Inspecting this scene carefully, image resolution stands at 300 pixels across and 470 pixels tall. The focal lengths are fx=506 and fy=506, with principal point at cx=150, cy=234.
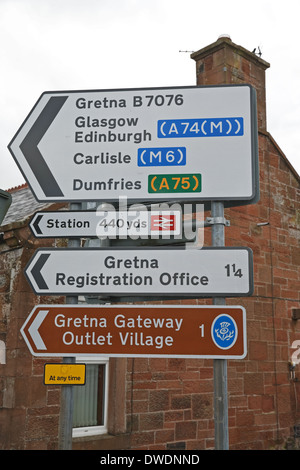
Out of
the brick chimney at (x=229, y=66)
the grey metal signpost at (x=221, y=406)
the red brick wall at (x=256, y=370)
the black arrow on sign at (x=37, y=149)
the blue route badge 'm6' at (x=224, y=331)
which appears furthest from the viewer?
the brick chimney at (x=229, y=66)

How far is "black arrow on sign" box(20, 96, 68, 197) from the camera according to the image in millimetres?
3795

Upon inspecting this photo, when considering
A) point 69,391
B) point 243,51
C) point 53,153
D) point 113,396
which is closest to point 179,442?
point 113,396

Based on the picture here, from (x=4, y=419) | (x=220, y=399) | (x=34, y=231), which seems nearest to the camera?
(x=220, y=399)

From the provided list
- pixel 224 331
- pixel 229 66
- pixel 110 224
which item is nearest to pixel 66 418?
pixel 224 331

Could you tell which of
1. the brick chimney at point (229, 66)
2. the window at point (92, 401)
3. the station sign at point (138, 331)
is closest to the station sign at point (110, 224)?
the station sign at point (138, 331)

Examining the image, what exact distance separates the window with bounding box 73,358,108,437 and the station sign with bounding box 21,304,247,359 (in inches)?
134

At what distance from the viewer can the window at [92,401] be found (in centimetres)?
661

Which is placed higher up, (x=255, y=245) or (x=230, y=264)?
(x=255, y=245)

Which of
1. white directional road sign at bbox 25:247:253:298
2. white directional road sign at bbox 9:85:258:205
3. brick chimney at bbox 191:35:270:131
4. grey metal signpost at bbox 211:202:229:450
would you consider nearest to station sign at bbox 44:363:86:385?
white directional road sign at bbox 25:247:253:298

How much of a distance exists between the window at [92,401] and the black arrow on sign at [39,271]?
342 cm

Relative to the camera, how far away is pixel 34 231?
3.69m

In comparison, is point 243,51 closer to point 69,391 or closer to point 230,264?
point 230,264

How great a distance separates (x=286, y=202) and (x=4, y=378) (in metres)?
6.33

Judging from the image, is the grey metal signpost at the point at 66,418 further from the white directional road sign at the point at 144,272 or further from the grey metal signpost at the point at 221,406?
the grey metal signpost at the point at 221,406
